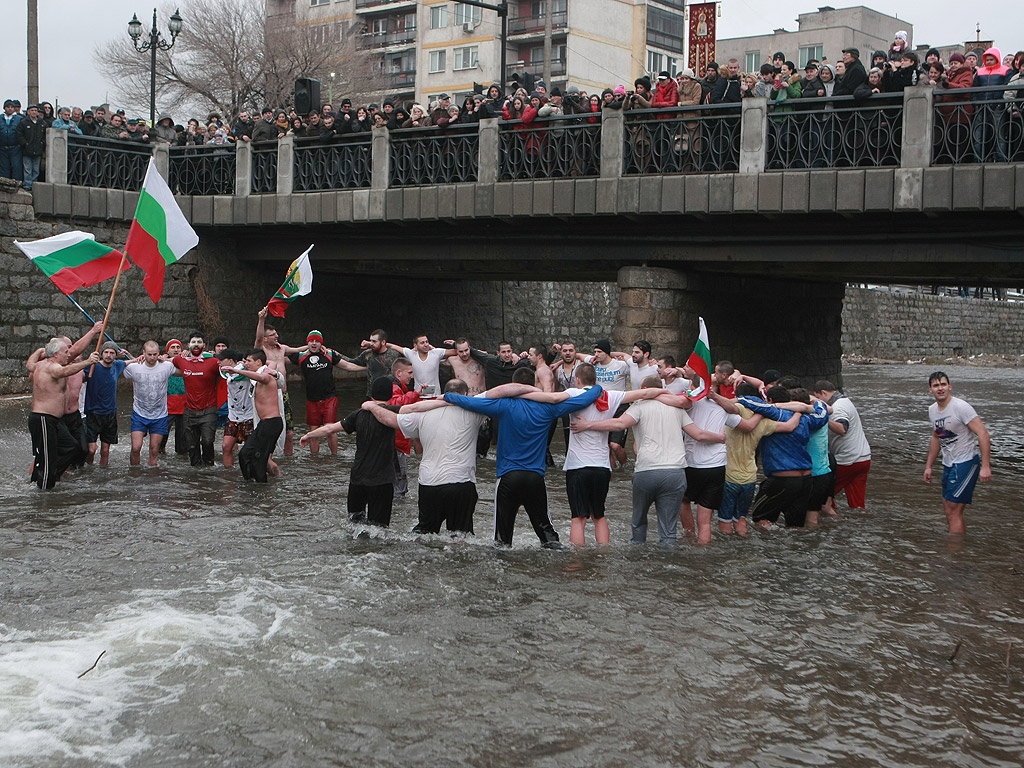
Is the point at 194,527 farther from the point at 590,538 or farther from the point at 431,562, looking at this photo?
the point at 590,538

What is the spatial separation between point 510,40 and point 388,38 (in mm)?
7702

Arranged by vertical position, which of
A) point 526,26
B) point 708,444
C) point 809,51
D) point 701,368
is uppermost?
point 809,51

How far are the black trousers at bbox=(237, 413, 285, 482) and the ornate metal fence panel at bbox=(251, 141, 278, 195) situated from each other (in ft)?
33.7

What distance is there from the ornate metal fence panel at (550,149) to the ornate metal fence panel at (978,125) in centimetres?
507

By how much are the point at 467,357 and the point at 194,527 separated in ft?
14.8

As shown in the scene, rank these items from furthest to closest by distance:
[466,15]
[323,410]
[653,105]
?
1. [466,15]
2. [653,105]
3. [323,410]

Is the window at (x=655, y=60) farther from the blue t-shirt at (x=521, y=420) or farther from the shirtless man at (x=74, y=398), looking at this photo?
the blue t-shirt at (x=521, y=420)

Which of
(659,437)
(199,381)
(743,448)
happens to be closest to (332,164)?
(199,381)

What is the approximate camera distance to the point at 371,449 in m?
9.41

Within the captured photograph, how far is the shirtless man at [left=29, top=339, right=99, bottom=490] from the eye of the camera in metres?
11.7

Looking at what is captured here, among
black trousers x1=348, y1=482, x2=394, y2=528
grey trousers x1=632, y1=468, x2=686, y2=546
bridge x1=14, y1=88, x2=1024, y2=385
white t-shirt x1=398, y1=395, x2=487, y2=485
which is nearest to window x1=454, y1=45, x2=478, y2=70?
bridge x1=14, y1=88, x2=1024, y2=385

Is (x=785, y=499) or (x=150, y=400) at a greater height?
(x=150, y=400)

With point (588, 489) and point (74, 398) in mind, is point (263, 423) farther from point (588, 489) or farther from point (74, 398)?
point (588, 489)

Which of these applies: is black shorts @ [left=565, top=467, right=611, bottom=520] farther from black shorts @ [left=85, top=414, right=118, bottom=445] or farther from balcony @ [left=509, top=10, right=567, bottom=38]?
balcony @ [left=509, top=10, right=567, bottom=38]
